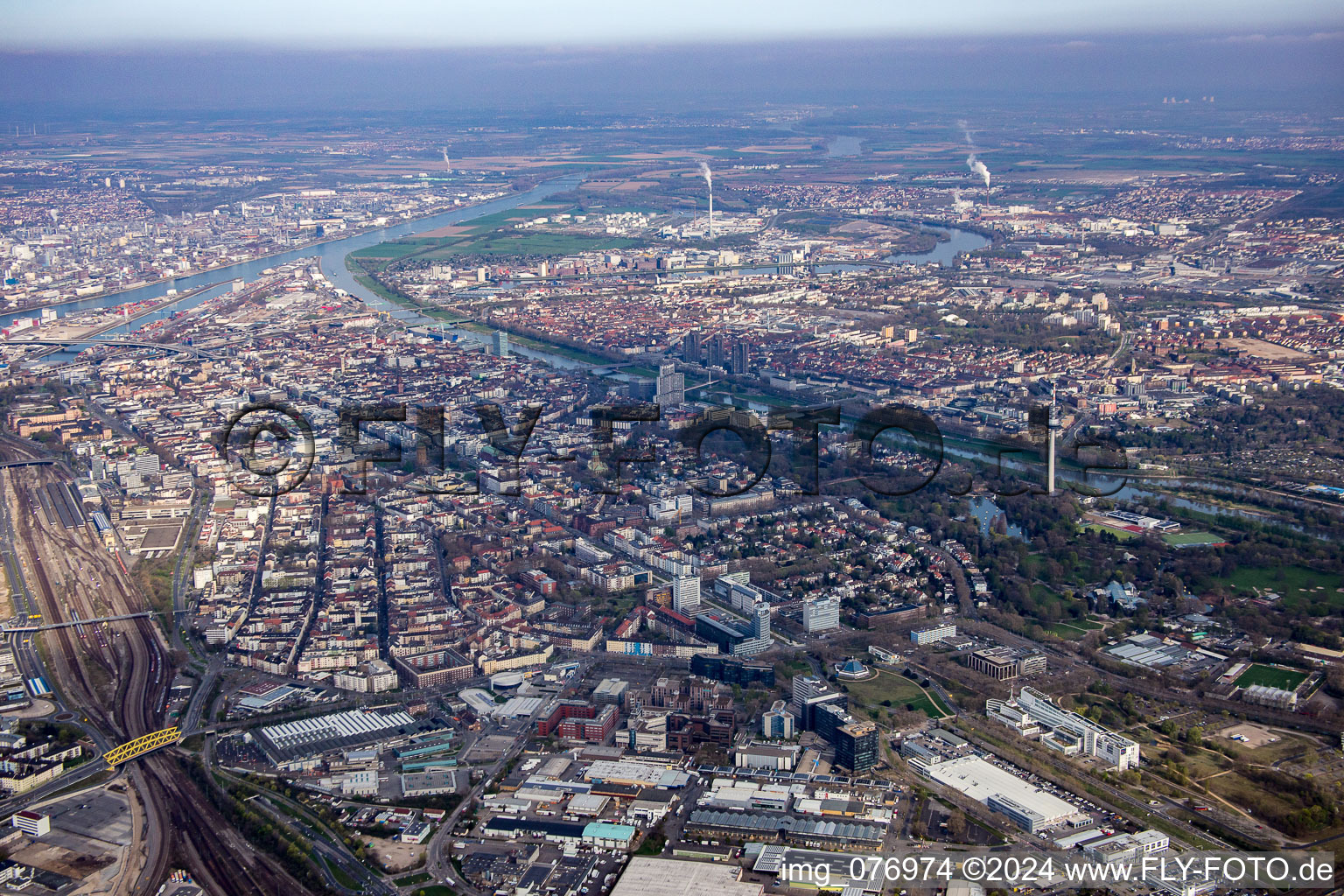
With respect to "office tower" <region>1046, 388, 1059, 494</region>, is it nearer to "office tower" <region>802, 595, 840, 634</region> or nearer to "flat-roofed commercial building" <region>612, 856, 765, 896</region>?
"office tower" <region>802, 595, 840, 634</region>

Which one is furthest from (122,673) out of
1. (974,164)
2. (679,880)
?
(974,164)

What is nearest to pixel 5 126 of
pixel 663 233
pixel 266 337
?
pixel 663 233

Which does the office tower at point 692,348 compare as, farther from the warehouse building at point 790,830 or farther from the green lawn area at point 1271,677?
the warehouse building at point 790,830

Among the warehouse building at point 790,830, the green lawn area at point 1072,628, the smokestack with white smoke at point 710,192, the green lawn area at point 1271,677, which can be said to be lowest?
the green lawn area at point 1072,628

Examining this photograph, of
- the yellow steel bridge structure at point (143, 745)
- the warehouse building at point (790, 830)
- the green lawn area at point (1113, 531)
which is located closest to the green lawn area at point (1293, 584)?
the green lawn area at point (1113, 531)

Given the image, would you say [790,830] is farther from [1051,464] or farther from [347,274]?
[347,274]

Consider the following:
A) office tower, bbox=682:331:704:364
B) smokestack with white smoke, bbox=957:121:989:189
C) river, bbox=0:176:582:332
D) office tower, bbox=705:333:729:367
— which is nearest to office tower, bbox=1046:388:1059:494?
office tower, bbox=705:333:729:367

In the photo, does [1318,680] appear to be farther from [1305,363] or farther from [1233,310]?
[1233,310]
